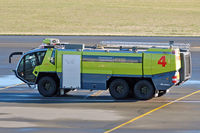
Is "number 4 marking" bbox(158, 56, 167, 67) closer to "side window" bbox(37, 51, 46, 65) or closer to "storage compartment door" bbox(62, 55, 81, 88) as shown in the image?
"storage compartment door" bbox(62, 55, 81, 88)

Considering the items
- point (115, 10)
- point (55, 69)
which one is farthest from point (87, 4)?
point (55, 69)

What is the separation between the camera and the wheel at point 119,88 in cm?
2630

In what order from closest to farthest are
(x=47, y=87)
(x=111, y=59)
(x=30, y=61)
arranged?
(x=111, y=59)
(x=47, y=87)
(x=30, y=61)

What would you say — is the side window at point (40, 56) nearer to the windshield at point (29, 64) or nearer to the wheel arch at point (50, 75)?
the windshield at point (29, 64)

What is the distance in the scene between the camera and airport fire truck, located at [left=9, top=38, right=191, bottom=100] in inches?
1014

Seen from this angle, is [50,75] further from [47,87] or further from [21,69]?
[21,69]

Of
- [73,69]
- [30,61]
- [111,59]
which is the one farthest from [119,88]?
[30,61]

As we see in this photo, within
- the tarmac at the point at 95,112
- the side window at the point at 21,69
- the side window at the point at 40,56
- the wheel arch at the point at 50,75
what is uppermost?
the side window at the point at 40,56

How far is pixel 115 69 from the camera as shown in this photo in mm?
26312

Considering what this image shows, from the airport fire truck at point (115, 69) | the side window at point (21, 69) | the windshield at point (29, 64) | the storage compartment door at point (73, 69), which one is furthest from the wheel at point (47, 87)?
the side window at point (21, 69)

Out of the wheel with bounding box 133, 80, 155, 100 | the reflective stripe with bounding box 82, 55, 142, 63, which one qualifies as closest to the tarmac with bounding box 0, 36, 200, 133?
the wheel with bounding box 133, 80, 155, 100

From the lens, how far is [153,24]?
10269 cm

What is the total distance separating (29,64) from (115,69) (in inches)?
194

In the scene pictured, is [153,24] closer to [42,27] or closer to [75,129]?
[42,27]
